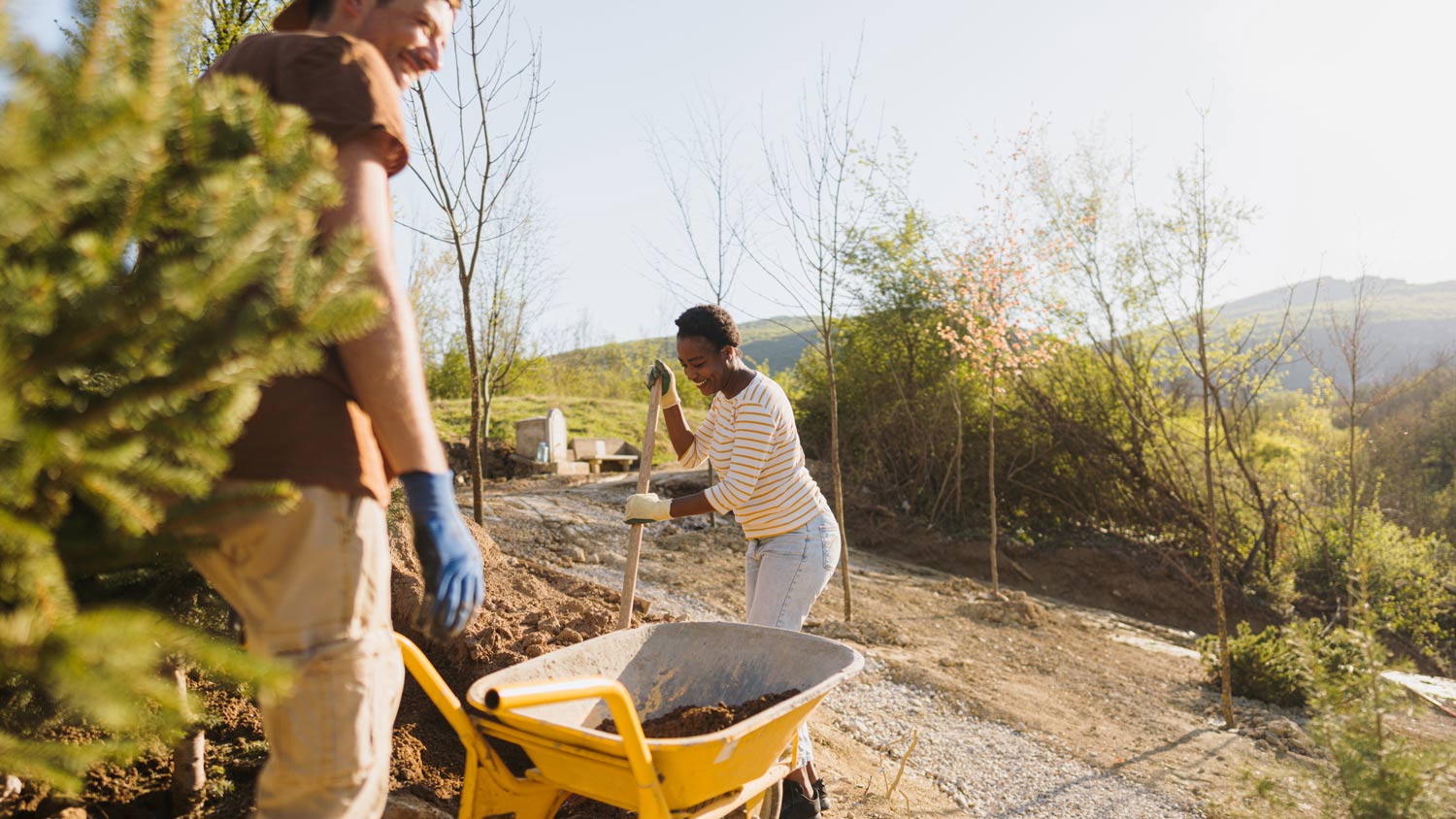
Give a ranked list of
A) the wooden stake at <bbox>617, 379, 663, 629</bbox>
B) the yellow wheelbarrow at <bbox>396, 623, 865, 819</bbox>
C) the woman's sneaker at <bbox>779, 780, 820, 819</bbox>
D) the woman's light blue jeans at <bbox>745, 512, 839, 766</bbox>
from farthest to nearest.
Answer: the wooden stake at <bbox>617, 379, 663, 629</bbox> < the woman's light blue jeans at <bbox>745, 512, 839, 766</bbox> < the woman's sneaker at <bbox>779, 780, 820, 819</bbox> < the yellow wheelbarrow at <bbox>396, 623, 865, 819</bbox>

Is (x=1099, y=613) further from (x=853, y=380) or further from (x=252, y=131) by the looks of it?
(x=252, y=131)

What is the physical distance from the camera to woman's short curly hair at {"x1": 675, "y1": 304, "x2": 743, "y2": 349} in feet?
9.12

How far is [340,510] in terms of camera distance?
117 centimetres

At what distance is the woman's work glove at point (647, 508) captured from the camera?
267cm

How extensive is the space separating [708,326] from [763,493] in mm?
563

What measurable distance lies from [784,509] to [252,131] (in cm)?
217

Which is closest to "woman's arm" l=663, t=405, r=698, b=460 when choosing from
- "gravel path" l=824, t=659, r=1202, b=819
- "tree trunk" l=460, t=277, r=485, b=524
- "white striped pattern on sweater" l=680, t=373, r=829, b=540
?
"white striped pattern on sweater" l=680, t=373, r=829, b=540

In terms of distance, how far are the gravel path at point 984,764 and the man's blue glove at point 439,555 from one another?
2914 millimetres

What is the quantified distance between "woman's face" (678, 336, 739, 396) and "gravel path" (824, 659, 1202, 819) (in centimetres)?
208

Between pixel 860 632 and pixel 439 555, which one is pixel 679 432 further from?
pixel 860 632

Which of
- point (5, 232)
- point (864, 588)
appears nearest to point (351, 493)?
point (5, 232)

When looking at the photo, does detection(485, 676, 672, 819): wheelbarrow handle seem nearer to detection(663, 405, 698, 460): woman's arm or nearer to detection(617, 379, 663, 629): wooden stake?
detection(617, 379, 663, 629): wooden stake

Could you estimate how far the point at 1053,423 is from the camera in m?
10.6

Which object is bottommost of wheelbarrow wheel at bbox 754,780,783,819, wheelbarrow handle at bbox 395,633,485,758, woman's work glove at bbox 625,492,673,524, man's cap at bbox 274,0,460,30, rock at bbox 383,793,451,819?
wheelbarrow wheel at bbox 754,780,783,819
